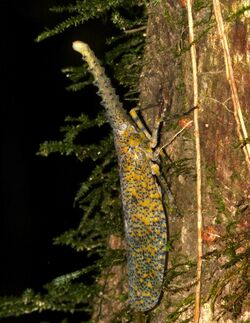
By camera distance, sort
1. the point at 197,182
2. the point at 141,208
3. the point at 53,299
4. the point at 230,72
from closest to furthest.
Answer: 1. the point at 230,72
2. the point at 197,182
3. the point at 141,208
4. the point at 53,299

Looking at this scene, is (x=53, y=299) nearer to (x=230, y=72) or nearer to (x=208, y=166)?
(x=208, y=166)

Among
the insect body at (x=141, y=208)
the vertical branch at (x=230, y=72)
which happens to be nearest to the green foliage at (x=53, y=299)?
the insect body at (x=141, y=208)

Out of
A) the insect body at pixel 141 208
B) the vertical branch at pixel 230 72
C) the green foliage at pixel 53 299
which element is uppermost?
the vertical branch at pixel 230 72

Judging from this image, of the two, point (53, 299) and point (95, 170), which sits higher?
point (95, 170)

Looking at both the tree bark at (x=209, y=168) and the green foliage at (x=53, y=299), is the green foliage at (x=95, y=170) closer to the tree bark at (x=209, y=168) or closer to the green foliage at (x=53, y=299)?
the green foliage at (x=53, y=299)

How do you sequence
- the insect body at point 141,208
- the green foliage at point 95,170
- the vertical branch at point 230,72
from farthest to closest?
the green foliage at point 95,170 < the insect body at point 141,208 < the vertical branch at point 230,72

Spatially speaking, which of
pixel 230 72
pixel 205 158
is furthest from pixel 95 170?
pixel 230 72

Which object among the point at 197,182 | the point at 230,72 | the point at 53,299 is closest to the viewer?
the point at 230,72
